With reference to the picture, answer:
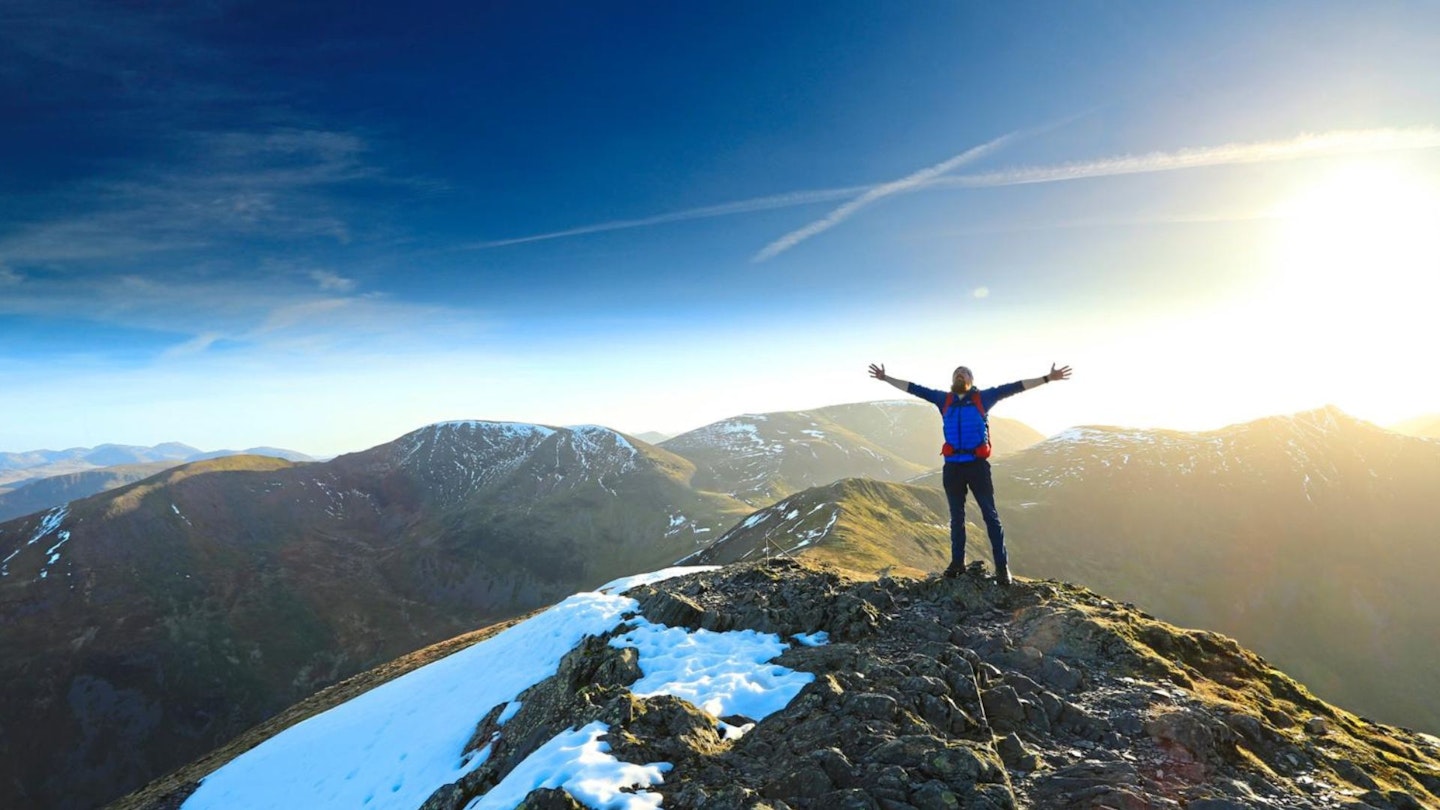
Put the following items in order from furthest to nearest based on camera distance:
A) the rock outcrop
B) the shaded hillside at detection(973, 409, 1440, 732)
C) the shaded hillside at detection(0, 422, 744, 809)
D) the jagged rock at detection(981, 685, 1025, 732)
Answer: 1. the shaded hillside at detection(973, 409, 1440, 732)
2. the shaded hillside at detection(0, 422, 744, 809)
3. the jagged rock at detection(981, 685, 1025, 732)
4. the rock outcrop

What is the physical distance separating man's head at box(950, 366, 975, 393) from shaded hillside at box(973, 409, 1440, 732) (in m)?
144

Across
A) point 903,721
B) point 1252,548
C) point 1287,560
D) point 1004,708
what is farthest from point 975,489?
point 1287,560

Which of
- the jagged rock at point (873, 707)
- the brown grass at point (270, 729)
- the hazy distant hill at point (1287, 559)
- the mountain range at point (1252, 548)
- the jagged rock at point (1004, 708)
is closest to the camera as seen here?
the jagged rock at point (873, 707)

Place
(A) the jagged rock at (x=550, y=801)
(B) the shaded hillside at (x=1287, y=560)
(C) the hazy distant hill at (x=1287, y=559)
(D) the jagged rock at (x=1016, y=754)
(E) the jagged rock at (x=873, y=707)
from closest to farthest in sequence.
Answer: (A) the jagged rock at (x=550, y=801), (D) the jagged rock at (x=1016, y=754), (E) the jagged rock at (x=873, y=707), (B) the shaded hillside at (x=1287, y=560), (C) the hazy distant hill at (x=1287, y=559)

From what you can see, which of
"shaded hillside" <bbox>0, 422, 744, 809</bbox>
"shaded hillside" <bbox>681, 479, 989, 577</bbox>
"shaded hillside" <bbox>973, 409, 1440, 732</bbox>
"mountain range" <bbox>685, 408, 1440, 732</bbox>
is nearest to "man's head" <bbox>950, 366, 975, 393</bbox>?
"shaded hillside" <bbox>681, 479, 989, 577</bbox>

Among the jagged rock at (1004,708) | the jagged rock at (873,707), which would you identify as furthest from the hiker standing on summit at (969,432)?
the jagged rock at (873,707)

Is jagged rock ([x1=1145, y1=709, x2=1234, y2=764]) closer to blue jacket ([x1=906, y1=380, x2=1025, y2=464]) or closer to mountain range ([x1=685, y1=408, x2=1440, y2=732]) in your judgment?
blue jacket ([x1=906, y1=380, x2=1025, y2=464])

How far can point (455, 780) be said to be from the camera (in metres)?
15.8

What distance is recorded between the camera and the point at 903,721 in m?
11.5

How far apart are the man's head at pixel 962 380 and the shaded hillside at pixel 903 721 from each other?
6806mm

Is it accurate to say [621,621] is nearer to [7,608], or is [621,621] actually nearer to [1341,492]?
[7,608]

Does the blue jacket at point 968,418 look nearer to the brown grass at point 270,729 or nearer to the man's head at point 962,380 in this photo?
the man's head at point 962,380

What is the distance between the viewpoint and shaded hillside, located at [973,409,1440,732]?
139 m

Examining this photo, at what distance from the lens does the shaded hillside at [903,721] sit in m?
9.69
